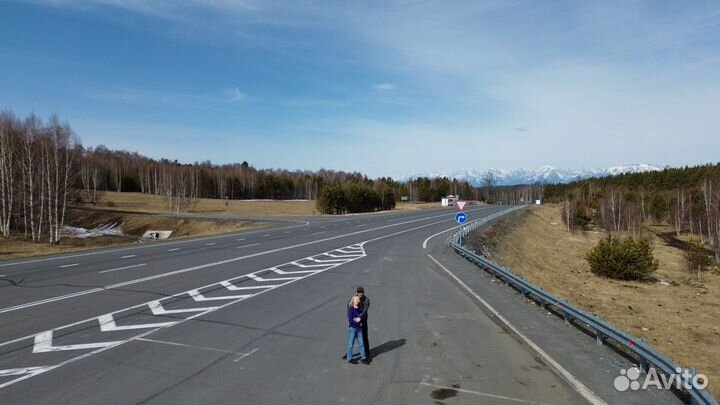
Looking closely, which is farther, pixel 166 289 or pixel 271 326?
pixel 166 289

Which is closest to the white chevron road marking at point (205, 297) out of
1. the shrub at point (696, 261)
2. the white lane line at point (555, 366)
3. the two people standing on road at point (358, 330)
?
the two people standing on road at point (358, 330)

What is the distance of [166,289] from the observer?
15133 mm

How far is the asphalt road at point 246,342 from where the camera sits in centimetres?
709

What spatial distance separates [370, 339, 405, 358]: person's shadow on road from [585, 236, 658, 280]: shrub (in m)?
29.3

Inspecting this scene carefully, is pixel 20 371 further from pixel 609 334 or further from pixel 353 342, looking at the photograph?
pixel 609 334

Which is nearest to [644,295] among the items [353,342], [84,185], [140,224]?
[353,342]

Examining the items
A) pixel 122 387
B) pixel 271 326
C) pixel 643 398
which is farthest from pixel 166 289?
pixel 643 398

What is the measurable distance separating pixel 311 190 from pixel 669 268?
141 metres

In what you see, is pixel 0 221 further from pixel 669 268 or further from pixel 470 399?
pixel 669 268

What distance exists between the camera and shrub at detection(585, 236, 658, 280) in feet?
109

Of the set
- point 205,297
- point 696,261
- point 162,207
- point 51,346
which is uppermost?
point 162,207

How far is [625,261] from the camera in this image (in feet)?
110

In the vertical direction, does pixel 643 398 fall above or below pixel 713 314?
above

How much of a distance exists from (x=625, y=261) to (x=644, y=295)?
17.7ft
